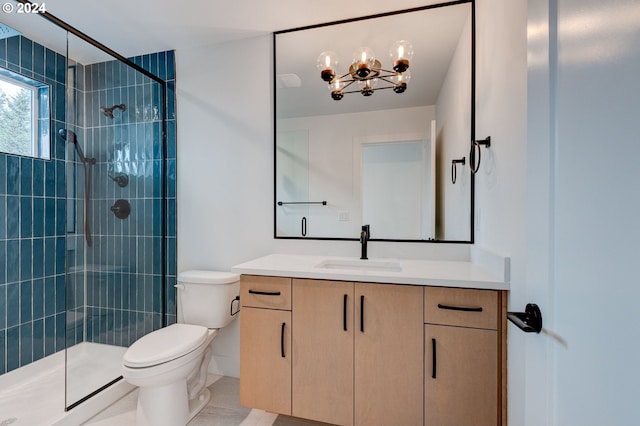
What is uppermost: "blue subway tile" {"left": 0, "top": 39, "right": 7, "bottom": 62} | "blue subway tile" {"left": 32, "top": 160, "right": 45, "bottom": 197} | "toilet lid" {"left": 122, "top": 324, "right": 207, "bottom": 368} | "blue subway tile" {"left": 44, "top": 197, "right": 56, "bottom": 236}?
"blue subway tile" {"left": 0, "top": 39, "right": 7, "bottom": 62}

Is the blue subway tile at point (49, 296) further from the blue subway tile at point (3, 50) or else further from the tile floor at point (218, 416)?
the blue subway tile at point (3, 50)

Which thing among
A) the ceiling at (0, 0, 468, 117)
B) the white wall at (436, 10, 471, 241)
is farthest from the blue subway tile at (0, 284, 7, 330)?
the white wall at (436, 10, 471, 241)

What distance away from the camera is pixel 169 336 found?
1702mm

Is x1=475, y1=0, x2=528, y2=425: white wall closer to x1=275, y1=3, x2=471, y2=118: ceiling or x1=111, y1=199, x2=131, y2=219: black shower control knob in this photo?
x1=275, y1=3, x2=471, y2=118: ceiling

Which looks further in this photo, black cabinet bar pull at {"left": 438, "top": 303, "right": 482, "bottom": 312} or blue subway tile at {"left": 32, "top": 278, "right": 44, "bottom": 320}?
blue subway tile at {"left": 32, "top": 278, "right": 44, "bottom": 320}

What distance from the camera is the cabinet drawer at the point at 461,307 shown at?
123 centimetres

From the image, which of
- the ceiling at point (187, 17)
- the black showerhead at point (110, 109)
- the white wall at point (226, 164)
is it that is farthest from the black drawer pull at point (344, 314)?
the black showerhead at point (110, 109)

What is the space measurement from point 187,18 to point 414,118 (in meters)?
1.63

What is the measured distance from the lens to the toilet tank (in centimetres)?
195

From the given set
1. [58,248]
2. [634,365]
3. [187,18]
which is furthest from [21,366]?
[634,365]

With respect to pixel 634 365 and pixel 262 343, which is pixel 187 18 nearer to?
pixel 262 343

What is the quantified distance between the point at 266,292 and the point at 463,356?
0.97 m

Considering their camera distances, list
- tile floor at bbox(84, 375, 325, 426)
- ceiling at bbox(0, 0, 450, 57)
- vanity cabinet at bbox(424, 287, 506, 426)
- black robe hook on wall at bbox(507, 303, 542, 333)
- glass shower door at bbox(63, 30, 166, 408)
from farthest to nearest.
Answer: glass shower door at bbox(63, 30, 166, 408) < ceiling at bbox(0, 0, 450, 57) < tile floor at bbox(84, 375, 325, 426) < vanity cabinet at bbox(424, 287, 506, 426) < black robe hook on wall at bbox(507, 303, 542, 333)

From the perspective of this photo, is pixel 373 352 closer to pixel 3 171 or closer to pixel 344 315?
pixel 344 315
